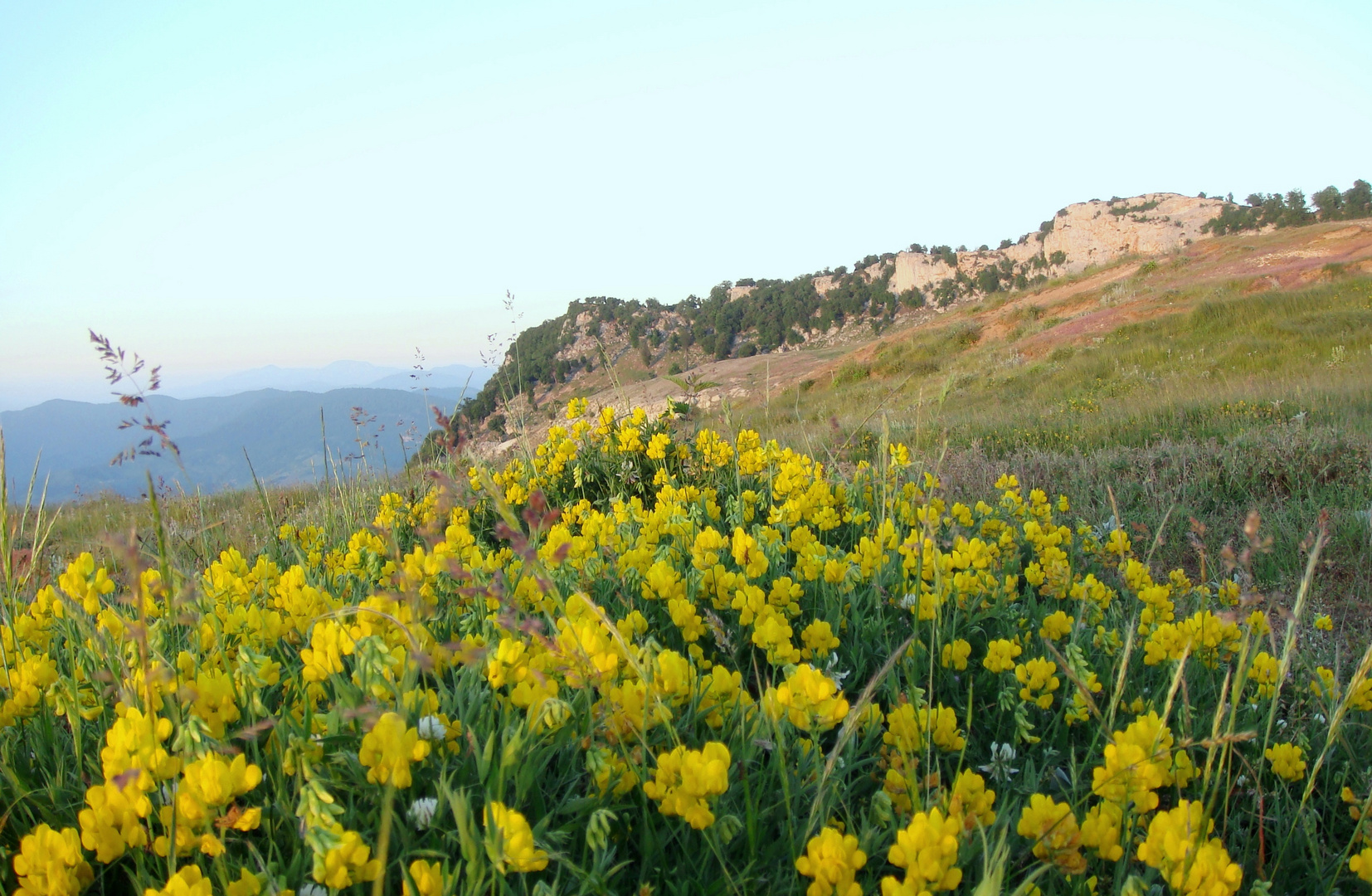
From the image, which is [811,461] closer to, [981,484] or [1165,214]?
[981,484]

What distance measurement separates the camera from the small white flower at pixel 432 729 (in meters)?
1.33

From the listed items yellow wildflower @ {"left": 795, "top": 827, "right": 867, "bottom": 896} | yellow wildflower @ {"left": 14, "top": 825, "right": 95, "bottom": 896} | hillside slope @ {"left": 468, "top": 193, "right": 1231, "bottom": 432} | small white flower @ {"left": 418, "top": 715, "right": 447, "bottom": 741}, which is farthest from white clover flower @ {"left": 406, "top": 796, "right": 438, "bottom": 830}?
hillside slope @ {"left": 468, "top": 193, "right": 1231, "bottom": 432}

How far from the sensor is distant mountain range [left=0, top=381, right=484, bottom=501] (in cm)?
474

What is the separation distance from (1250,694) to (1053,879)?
1270 mm

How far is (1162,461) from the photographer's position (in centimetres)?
589

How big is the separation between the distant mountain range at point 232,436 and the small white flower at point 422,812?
1531 millimetres

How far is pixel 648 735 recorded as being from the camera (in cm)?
155

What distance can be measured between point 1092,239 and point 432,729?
56.5m

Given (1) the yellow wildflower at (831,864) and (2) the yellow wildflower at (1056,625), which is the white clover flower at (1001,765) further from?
(1) the yellow wildflower at (831,864)

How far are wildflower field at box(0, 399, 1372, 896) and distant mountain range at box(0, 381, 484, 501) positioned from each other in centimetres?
90

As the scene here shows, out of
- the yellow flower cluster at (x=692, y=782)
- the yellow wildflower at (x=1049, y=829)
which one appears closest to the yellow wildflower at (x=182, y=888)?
the yellow flower cluster at (x=692, y=782)

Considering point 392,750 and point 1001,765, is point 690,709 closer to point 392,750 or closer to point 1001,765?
point 392,750

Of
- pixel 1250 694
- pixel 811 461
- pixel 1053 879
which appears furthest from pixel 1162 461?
pixel 1053 879

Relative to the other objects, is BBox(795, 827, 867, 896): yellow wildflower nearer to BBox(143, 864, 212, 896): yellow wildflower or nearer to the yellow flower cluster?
the yellow flower cluster
